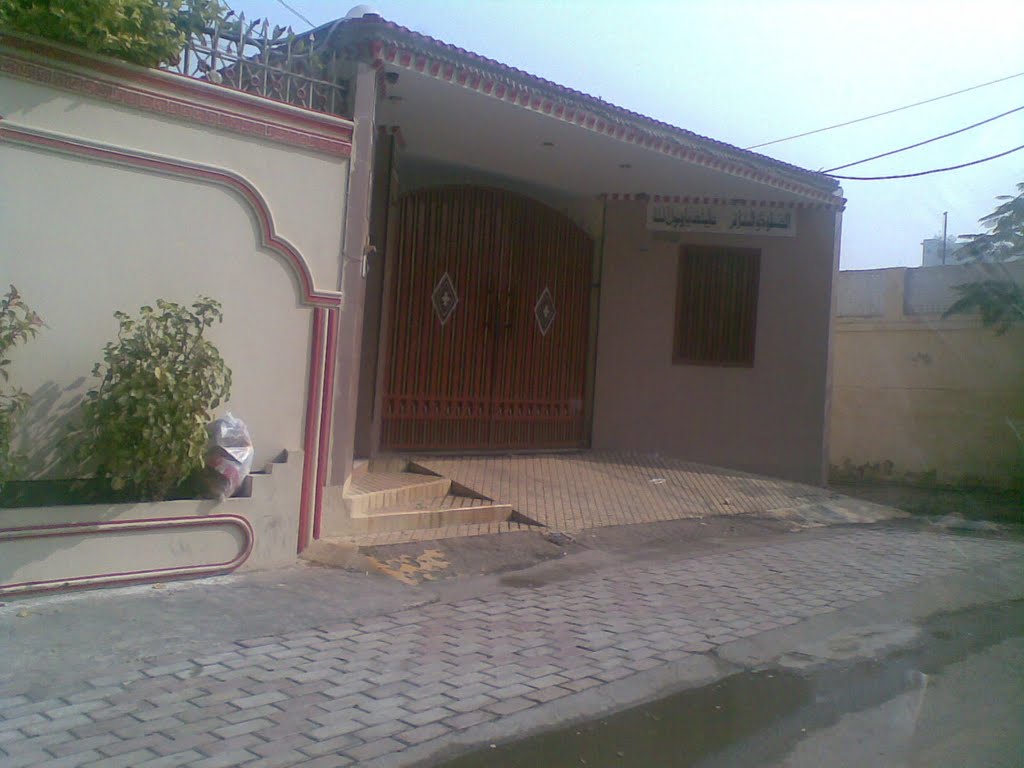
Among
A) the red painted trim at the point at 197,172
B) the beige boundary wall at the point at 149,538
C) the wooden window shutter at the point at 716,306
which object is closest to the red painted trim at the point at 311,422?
the beige boundary wall at the point at 149,538

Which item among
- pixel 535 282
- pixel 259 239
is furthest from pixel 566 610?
pixel 535 282

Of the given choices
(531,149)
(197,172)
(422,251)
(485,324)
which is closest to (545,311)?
(485,324)

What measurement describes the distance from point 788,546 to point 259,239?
5823 millimetres

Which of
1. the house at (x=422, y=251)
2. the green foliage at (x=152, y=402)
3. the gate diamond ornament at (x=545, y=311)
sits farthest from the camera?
the gate diamond ornament at (x=545, y=311)

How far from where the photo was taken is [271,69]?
23.3 feet

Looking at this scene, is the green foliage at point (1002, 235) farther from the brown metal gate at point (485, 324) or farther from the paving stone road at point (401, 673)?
the paving stone road at point (401, 673)

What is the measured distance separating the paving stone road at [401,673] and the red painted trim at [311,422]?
139 cm

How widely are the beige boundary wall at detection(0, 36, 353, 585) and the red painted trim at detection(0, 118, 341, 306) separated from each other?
0.01 m

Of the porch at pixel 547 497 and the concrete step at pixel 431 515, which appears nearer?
the concrete step at pixel 431 515

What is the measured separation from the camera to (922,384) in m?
16.9

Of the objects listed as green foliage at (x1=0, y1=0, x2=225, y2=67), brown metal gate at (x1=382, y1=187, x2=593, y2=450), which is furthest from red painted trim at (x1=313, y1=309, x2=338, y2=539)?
brown metal gate at (x1=382, y1=187, x2=593, y2=450)

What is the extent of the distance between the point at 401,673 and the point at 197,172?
3.99 metres

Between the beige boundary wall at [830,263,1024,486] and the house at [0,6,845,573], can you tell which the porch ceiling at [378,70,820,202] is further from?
the beige boundary wall at [830,263,1024,486]

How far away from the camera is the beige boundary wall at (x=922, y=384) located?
15.9 m
